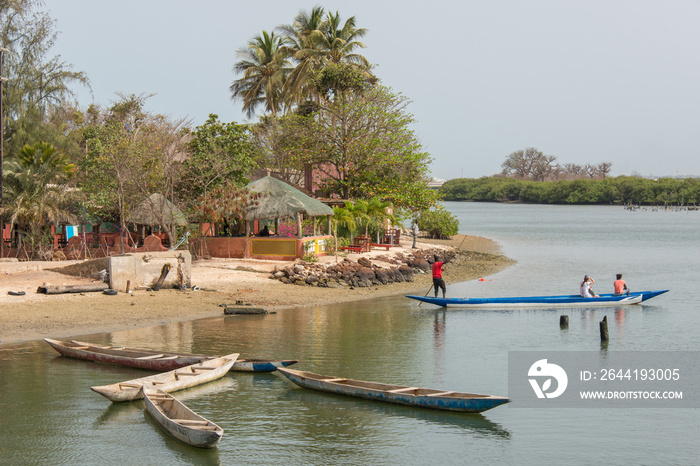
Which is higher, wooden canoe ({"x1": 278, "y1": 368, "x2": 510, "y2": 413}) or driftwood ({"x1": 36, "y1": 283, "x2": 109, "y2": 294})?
driftwood ({"x1": 36, "y1": 283, "x2": 109, "y2": 294})

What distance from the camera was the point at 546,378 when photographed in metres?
16.9

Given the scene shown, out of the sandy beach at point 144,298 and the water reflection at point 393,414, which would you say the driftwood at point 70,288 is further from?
the water reflection at point 393,414

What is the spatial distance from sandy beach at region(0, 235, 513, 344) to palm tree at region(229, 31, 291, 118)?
21.5m

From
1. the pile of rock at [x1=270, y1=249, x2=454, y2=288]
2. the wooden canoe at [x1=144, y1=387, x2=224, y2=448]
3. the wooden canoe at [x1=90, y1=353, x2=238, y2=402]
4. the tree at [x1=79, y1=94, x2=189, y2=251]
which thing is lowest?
the wooden canoe at [x1=144, y1=387, x2=224, y2=448]

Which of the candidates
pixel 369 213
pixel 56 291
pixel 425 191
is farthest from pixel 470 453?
pixel 425 191

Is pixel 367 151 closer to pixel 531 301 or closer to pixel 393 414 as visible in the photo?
pixel 531 301

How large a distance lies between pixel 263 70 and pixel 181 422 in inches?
1653

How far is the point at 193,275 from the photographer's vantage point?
27891mm

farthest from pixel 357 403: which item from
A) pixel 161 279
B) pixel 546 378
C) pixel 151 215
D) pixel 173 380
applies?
pixel 151 215

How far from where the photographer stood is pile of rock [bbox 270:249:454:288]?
95.4 feet

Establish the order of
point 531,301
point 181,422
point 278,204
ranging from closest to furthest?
1. point 181,422
2. point 531,301
3. point 278,204

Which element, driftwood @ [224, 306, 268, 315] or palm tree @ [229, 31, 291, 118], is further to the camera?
palm tree @ [229, 31, 291, 118]

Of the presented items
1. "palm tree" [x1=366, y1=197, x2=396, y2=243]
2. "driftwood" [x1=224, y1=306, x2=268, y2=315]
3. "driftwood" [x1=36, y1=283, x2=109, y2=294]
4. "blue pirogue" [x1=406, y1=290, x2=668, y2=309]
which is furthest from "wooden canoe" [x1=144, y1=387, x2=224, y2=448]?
"palm tree" [x1=366, y1=197, x2=396, y2=243]

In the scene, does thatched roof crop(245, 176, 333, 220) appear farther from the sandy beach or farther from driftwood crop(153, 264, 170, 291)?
driftwood crop(153, 264, 170, 291)
